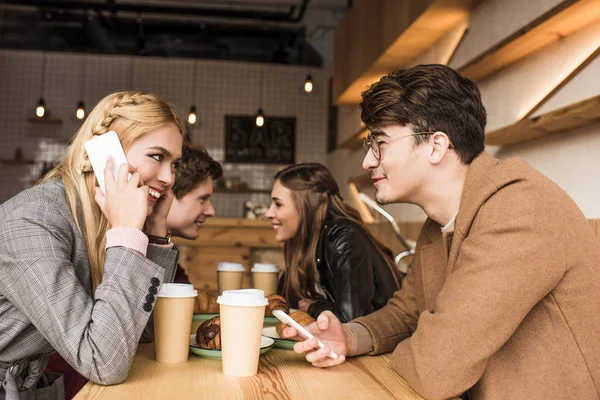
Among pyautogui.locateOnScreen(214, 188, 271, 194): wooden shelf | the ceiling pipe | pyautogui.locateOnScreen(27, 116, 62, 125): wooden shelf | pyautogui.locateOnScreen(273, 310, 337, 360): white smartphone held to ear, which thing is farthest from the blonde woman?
pyautogui.locateOnScreen(27, 116, 62, 125): wooden shelf

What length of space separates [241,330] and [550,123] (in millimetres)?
1857

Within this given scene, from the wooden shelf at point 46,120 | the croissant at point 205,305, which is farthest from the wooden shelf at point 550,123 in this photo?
the wooden shelf at point 46,120

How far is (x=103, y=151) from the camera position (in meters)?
1.40

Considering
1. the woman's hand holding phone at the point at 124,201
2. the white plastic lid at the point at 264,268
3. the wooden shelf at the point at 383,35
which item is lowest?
the white plastic lid at the point at 264,268

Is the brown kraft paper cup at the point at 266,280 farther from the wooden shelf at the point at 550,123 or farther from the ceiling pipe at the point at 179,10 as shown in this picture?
the ceiling pipe at the point at 179,10

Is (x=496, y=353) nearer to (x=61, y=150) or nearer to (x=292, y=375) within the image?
(x=292, y=375)

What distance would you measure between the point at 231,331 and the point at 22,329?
1.71ft

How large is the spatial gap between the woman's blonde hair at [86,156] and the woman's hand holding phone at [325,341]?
507mm

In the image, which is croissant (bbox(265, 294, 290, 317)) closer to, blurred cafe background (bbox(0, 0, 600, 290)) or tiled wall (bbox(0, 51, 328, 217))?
blurred cafe background (bbox(0, 0, 600, 290))

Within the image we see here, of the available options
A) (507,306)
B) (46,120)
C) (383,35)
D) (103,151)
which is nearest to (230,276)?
(103,151)

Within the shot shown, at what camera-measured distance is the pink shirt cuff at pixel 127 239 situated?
1212mm

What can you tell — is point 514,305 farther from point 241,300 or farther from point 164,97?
point 164,97

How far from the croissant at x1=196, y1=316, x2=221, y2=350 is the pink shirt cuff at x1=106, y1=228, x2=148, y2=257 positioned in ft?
0.87

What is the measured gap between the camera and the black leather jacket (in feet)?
7.90
